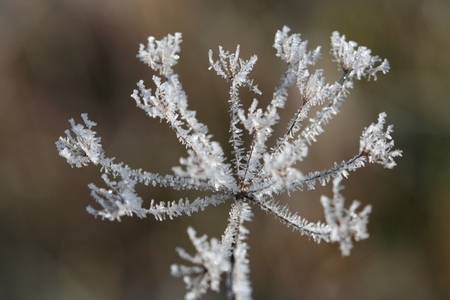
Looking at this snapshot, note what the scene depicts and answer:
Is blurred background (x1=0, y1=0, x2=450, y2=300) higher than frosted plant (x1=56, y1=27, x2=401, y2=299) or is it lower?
higher

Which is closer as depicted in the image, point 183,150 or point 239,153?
point 239,153

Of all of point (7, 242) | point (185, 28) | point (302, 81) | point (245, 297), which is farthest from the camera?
point (185, 28)

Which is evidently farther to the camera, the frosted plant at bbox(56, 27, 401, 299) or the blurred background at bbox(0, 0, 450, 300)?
the blurred background at bbox(0, 0, 450, 300)

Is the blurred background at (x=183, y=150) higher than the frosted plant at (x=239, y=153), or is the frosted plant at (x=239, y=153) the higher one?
the blurred background at (x=183, y=150)

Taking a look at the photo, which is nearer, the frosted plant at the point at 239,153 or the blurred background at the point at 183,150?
the frosted plant at the point at 239,153

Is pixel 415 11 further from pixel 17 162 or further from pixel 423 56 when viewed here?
pixel 17 162

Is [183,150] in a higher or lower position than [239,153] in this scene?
higher

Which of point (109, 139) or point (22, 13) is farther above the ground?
point (22, 13)

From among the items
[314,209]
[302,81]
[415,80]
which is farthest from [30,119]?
[415,80]
